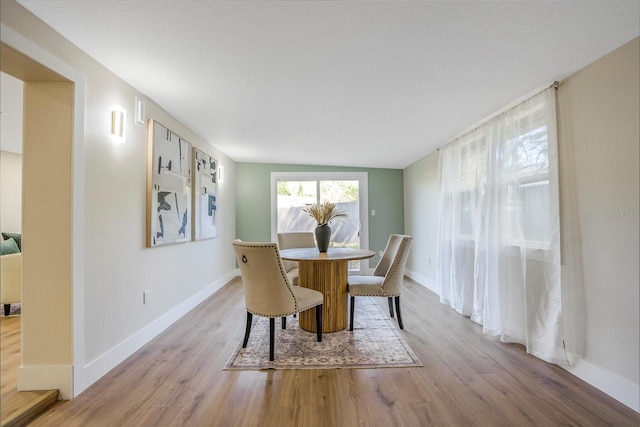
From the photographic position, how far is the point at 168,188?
9.54 ft

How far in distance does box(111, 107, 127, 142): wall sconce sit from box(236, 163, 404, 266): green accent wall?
10.6 ft

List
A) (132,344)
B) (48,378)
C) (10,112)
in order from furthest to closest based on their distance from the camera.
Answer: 1. (10,112)
2. (132,344)
3. (48,378)

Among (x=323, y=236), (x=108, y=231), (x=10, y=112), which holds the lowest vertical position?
(x=323, y=236)

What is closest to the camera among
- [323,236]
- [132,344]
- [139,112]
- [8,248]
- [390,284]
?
Answer: [132,344]

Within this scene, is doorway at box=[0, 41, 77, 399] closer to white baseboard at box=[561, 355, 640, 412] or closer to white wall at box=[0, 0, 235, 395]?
white wall at box=[0, 0, 235, 395]

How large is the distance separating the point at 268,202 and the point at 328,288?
10.1 feet

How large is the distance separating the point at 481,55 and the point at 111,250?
2.91m

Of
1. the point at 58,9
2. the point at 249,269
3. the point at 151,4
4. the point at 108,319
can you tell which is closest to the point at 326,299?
the point at 249,269

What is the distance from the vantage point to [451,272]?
363 centimetres

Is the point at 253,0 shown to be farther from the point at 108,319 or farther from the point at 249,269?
the point at 108,319

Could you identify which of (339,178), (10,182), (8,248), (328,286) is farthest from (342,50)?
(10,182)

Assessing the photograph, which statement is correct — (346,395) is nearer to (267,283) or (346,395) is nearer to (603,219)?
(267,283)

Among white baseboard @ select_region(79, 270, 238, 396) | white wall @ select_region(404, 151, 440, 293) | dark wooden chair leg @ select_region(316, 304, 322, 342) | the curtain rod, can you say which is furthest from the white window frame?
dark wooden chair leg @ select_region(316, 304, 322, 342)

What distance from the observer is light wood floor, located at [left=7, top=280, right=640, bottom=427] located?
160cm
